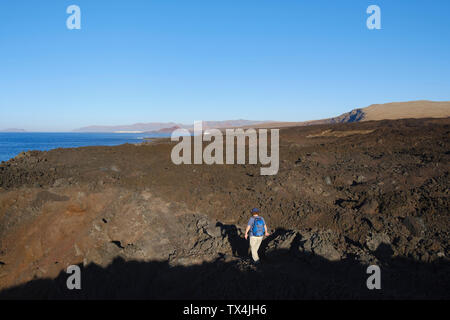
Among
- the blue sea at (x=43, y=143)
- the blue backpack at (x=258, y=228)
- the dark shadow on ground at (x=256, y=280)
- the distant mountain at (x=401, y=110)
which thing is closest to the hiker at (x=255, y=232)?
the blue backpack at (x=258, y=228)

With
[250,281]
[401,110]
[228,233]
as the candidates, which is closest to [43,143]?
[228,233]

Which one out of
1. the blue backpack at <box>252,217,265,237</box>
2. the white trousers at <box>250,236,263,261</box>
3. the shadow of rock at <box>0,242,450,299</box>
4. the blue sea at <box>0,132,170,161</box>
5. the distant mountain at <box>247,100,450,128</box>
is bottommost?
the shadow of rock at <box>0,242,450,299</box>

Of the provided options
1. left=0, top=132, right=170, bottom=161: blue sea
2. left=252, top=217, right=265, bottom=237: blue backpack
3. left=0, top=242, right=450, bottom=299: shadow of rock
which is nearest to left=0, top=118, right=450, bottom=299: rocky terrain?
left=0, top=242, right=450, bottom=299: shadow of rock

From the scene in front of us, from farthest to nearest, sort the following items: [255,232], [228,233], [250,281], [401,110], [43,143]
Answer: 1. [43,143]
2. [401,110]
3. [228,233]
4. [255,232]
5. [250,281]

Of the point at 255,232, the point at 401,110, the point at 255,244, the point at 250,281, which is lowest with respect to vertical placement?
the point at 250,281

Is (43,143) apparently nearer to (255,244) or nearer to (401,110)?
(255,244)

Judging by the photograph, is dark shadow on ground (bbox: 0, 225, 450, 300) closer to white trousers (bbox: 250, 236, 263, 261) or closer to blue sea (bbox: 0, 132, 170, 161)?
Answer: white trousers (bbox: 250, 236, 263, 261)

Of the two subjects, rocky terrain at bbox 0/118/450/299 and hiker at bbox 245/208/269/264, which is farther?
hiker at bbox 245/208/269/264
